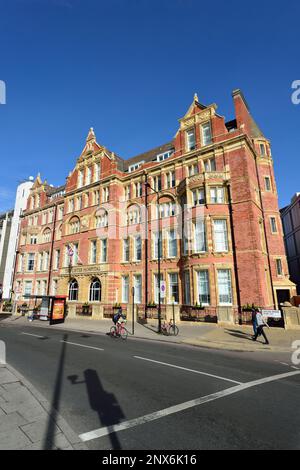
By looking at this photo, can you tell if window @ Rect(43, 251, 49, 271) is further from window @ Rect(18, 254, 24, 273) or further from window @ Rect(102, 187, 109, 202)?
window @ Rect(102, 187, 109, 202)

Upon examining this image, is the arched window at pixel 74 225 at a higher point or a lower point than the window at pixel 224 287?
higher

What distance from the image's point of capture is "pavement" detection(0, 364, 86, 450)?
403 cm

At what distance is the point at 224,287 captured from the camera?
21.7m

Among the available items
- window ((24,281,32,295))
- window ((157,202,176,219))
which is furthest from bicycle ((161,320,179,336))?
window ((24,281,32,295))

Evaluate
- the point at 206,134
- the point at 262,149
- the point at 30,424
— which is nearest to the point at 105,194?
the point at 206,134

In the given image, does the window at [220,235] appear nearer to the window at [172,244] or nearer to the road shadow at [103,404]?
the window at [172,244]

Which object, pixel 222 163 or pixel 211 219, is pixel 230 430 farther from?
pixel 222 163

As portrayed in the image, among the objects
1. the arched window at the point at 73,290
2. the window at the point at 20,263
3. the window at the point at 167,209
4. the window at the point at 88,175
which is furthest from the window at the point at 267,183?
the window at the point at 20,263

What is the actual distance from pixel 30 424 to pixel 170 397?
320cm

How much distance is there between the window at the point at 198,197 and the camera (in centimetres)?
2400

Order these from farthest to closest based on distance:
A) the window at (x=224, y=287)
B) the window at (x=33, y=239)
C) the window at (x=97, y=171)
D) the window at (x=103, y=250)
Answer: the window at (x=33, y=239) → the window at (x=97, y=171) → the window at (x=103, y=250) → the window at (x=224, y=287)

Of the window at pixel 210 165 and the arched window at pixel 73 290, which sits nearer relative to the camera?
the window at pixel 210 165

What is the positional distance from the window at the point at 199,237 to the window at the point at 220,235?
1.07 metres

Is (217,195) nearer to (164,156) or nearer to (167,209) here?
(167,209)
